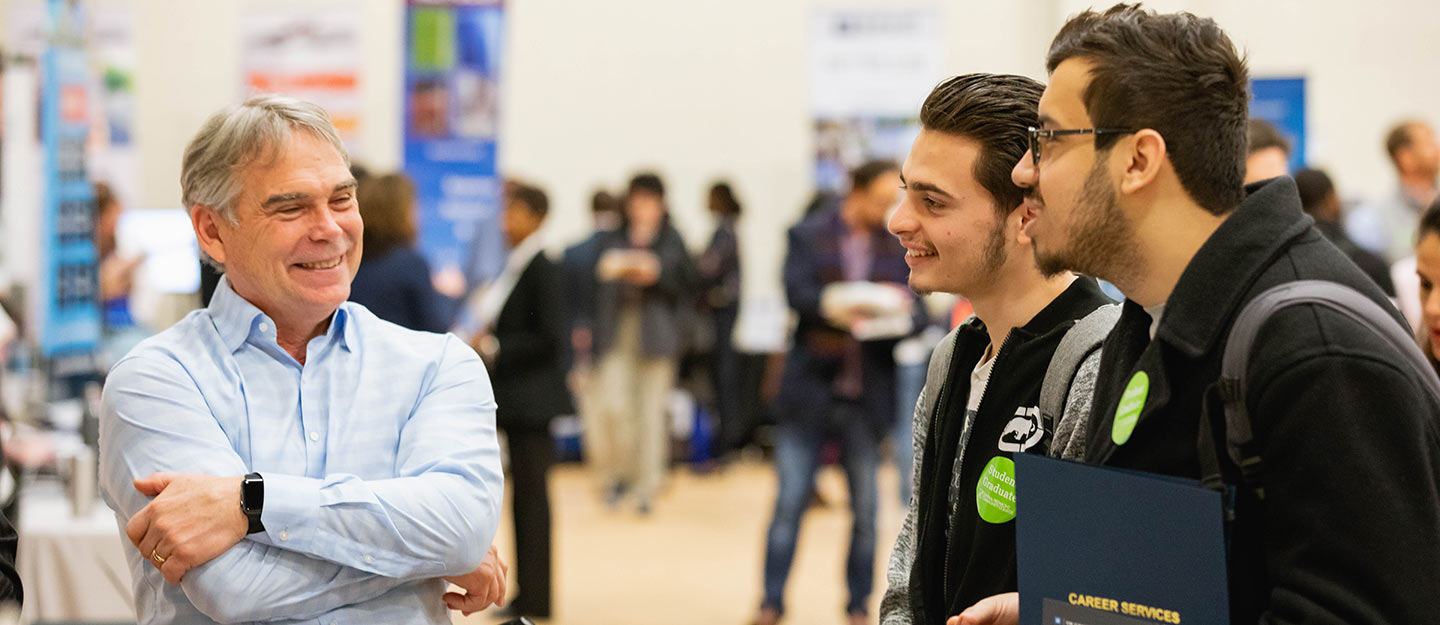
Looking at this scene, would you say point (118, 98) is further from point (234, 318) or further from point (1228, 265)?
point (1228, 265)

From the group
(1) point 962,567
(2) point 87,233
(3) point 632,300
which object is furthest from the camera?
(3) point 632,300

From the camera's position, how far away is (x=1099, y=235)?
1.45 metres

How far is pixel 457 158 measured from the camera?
6.66 metres

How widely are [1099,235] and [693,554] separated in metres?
5.37

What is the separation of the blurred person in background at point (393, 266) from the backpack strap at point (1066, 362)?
119 inches

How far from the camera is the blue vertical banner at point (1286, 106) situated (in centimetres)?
659

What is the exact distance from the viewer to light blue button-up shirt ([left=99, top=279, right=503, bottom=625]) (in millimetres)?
1738

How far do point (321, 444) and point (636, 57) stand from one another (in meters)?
9.33

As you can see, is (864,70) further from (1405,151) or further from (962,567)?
(962,567)

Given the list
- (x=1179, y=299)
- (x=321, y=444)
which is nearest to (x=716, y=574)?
(x=321, y=444)

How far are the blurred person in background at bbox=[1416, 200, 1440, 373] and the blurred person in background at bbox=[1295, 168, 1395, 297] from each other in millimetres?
1997

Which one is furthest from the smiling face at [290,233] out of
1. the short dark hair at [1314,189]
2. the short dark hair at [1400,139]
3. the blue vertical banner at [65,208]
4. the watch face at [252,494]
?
the short dark hair at [1400,139]

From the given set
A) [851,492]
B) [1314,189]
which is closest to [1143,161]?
[1314,189]

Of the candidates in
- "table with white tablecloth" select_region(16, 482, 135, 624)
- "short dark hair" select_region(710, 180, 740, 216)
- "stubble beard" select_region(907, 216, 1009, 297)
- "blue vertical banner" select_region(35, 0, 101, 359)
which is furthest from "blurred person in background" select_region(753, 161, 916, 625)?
"short dark hair" select_region(710, 180, 740, 216)
